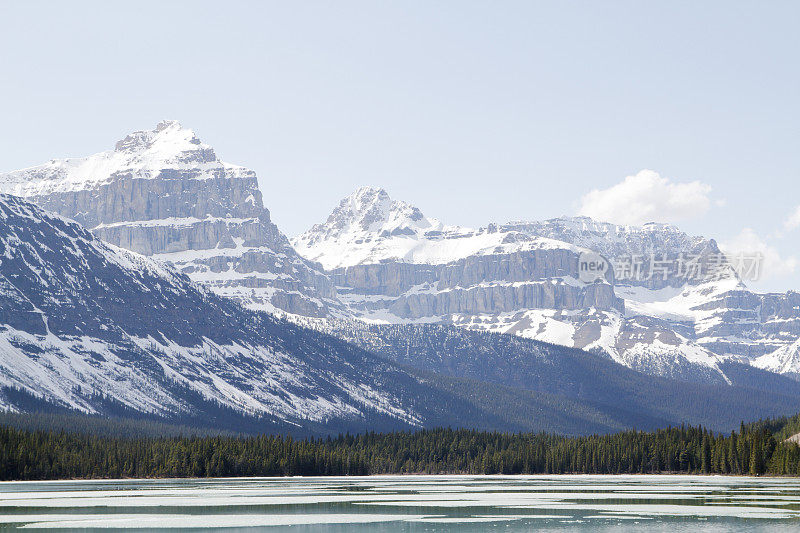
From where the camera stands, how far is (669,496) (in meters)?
154

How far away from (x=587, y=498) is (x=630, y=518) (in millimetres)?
35460

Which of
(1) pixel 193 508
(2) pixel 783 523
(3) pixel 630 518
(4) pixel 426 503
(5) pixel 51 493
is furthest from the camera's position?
(5) pixel 51 493

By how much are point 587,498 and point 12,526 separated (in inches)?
2813

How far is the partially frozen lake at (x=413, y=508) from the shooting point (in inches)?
4365

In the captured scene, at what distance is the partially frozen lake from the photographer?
364 feet

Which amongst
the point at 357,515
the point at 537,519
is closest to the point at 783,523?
the point at 537,519

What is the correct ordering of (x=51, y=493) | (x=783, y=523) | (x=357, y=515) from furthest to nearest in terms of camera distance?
(x=51, y=493)
(x=357, y=515)
(x=783, y=523)

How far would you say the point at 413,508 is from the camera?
13588cm

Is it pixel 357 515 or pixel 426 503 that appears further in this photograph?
pixel 426 503

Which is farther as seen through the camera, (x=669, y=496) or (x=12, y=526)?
(x=669, y=496)

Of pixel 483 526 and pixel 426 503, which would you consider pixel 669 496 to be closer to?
pixel 426 503

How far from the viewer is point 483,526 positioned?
109375 millimetres

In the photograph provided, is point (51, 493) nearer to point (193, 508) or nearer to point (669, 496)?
point (193, 508)

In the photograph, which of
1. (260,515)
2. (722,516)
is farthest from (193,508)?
(722,516)
